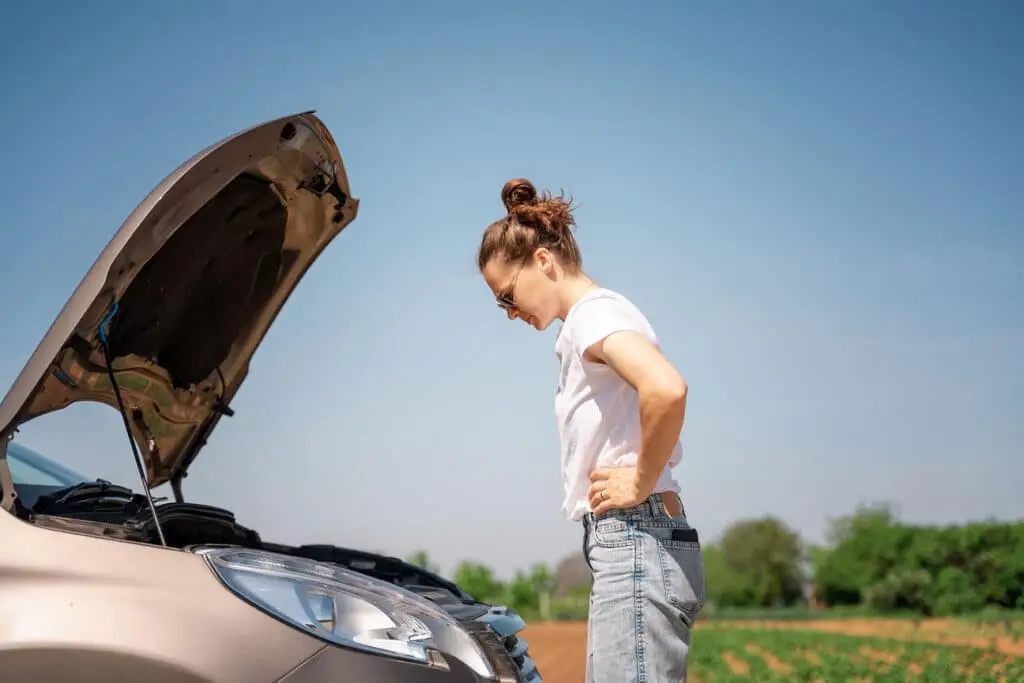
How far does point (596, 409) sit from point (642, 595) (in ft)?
1.39

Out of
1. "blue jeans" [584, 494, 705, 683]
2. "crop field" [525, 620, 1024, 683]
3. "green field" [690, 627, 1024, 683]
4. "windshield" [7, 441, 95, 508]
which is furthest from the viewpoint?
"crop field" [525, 620, 1024, 683]

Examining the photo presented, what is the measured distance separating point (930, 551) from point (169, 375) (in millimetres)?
38290

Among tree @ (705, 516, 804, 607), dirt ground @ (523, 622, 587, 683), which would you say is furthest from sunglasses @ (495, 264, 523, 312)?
tree @ (705, 516, 804, 607)

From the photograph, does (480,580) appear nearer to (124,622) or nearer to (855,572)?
(855,572)

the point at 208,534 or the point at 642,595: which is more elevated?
the point at 208,534

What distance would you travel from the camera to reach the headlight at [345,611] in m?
2.36

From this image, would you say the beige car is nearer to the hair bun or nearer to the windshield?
the windshield

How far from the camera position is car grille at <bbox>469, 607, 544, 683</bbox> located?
2559mm

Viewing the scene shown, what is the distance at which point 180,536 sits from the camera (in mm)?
3207

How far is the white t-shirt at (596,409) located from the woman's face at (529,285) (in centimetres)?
9

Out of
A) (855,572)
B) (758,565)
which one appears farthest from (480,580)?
(758,565)

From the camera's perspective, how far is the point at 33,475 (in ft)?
10.1

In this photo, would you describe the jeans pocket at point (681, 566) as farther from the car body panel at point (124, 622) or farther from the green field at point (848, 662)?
the green field at point (848, 662)

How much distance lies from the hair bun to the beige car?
2.78 feet
